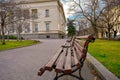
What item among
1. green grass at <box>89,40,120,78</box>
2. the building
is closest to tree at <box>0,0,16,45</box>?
green grass at <box>89,40,120,78</box>

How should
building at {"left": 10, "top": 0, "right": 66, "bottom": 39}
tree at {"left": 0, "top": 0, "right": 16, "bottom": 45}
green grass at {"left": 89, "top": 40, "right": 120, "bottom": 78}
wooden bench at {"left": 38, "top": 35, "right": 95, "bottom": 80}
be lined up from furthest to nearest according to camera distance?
building at {"left": 10, "top": 0, "right": 66, "bottom": 39}, tree at {"left": 0, "top": 0, "right": 16, "bottom": 45}, green grass at {"left": 89, "top": 40, "right": 120, "bottom": 78}, wooden bench at {"left": 38, "top": 35, "right": 95, "bottom": 80}

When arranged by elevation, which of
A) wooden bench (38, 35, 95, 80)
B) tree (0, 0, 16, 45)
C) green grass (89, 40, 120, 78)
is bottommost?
green grass (89, 40, 120, 78)

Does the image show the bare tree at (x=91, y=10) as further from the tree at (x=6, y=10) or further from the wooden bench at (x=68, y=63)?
the wooden bench at (x=68, y=63)

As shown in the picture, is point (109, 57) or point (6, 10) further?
point (6, 10)

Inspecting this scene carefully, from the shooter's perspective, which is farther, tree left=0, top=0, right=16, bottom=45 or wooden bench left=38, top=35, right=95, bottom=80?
tree left=0, top=0, right=16, bottom=45

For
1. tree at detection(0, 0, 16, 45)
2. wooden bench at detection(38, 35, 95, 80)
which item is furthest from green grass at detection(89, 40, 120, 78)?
tree at detection(0, 0, 16, 45)

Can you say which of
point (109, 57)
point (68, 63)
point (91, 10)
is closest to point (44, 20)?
point (91, 10)

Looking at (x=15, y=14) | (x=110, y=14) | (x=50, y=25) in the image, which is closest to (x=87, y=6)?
(x=110, y=14)

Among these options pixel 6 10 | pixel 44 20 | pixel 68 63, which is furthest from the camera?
pixel 44 20

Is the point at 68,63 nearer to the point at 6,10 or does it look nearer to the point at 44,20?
the point at 6,10

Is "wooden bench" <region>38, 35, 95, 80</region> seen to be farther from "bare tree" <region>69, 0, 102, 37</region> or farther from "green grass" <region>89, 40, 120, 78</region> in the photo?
"bare tree" <region>69, 0, 102, 37</region>

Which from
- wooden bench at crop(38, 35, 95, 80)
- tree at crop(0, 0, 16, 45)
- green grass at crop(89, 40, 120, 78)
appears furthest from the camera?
tree at crop(0, 0, 16, 45)

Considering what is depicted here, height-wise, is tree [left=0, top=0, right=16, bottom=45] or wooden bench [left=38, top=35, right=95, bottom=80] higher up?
tree [left=0, top=0, right=16, bottom=45]

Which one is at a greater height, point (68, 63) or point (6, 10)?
point (6, 10)
